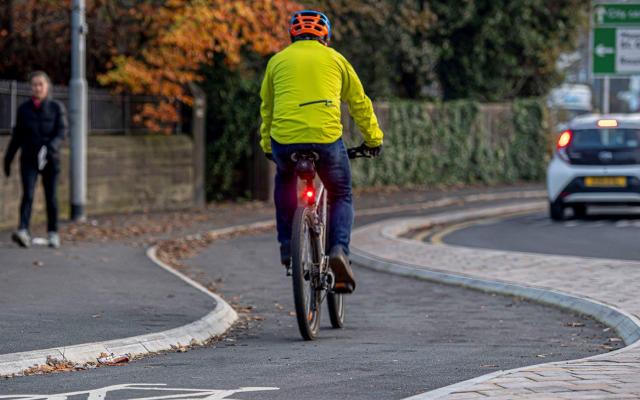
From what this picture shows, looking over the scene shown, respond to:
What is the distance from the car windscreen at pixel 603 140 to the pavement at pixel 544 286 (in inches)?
86.9

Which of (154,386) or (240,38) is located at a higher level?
(240,38)

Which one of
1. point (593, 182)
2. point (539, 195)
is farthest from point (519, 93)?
point (593, 182)

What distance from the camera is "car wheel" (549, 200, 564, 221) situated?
71.4 ft

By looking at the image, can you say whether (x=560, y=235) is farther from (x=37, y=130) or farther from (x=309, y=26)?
(x=309, y=26)

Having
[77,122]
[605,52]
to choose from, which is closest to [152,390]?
[77,122]

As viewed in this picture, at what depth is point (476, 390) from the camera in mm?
5965

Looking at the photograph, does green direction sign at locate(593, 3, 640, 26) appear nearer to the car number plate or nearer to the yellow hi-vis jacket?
the car number plate

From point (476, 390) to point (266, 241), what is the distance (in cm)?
1182

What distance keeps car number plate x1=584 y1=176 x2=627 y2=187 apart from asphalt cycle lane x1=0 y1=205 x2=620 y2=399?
893 centimetres

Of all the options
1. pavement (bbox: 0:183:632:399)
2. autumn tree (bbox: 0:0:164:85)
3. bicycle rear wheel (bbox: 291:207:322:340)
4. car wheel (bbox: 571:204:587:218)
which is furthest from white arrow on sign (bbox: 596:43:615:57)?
bicycle rear wheel (bbox: 291:207:322:340)

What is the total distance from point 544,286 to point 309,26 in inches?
155

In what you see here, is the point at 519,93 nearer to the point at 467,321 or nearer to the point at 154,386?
the point at 467,321

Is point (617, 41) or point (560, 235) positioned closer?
point (560, 235)

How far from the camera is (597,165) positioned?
21.3 meters
